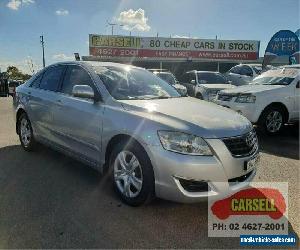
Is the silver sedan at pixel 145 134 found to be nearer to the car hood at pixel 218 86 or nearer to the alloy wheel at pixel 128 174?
the alloy wheel at pixel 128 174

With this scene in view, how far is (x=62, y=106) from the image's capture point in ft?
17.2

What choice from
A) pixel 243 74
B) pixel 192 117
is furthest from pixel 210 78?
pixel 192 117

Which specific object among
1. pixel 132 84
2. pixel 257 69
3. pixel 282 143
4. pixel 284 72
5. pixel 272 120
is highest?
pixel 257 69

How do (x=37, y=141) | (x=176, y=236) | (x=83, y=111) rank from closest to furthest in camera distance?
(x=176, y=236), (x=83, y=111), (x=37, y=141)

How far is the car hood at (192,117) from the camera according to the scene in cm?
371

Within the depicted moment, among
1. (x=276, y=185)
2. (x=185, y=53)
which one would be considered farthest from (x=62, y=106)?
(x=185, y=53)

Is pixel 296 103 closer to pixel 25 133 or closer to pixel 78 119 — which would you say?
pixel 78 119

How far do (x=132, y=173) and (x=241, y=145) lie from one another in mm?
1199

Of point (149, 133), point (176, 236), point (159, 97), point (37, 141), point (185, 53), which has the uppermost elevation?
point (185, 53)

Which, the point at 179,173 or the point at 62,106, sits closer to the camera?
the point at 179,173

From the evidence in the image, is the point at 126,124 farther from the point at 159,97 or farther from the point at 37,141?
the point at 37,141

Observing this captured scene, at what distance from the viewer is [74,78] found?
17.6 ft

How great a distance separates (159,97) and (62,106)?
1402 mm

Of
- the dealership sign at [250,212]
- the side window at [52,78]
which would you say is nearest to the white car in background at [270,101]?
the dealership sign at [250,212]
